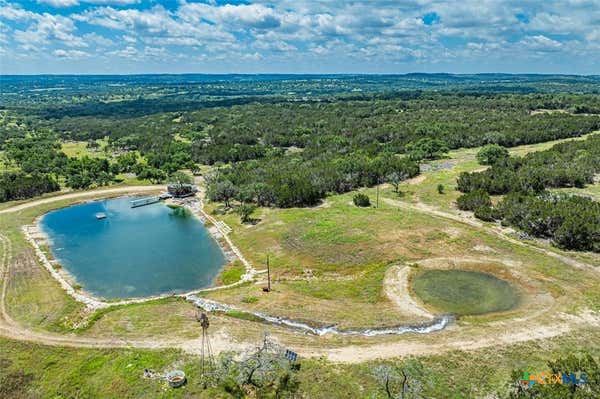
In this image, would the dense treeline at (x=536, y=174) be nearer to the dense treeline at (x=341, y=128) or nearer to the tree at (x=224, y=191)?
the dense treeline at (x=341, y=128)

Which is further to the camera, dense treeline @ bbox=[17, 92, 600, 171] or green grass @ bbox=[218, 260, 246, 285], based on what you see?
dense treeline @ bbox=[17, 92, 600, 171]

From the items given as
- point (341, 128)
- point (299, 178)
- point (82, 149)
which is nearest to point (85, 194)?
point (299, 178)

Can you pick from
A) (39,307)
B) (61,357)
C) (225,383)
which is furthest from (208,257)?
(225,383)

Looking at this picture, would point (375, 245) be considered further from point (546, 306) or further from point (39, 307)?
point (39, 307)

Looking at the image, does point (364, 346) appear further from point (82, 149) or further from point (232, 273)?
point (82, 149)

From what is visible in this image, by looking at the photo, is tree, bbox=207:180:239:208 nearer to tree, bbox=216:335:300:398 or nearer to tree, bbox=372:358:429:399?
tree, bbox=216:335:300:398

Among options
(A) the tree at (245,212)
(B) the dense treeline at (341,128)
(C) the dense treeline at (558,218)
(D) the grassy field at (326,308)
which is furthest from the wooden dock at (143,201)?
(C) the dense treeline at (558,218)

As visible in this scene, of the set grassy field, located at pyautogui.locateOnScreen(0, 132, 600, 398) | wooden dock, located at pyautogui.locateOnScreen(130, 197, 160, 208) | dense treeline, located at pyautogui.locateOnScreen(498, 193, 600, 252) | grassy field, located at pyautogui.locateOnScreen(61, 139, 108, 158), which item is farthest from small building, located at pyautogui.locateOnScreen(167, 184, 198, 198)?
dense treeline, located at pyautogui.locateOnScreen(498, 193, 600, 252)
